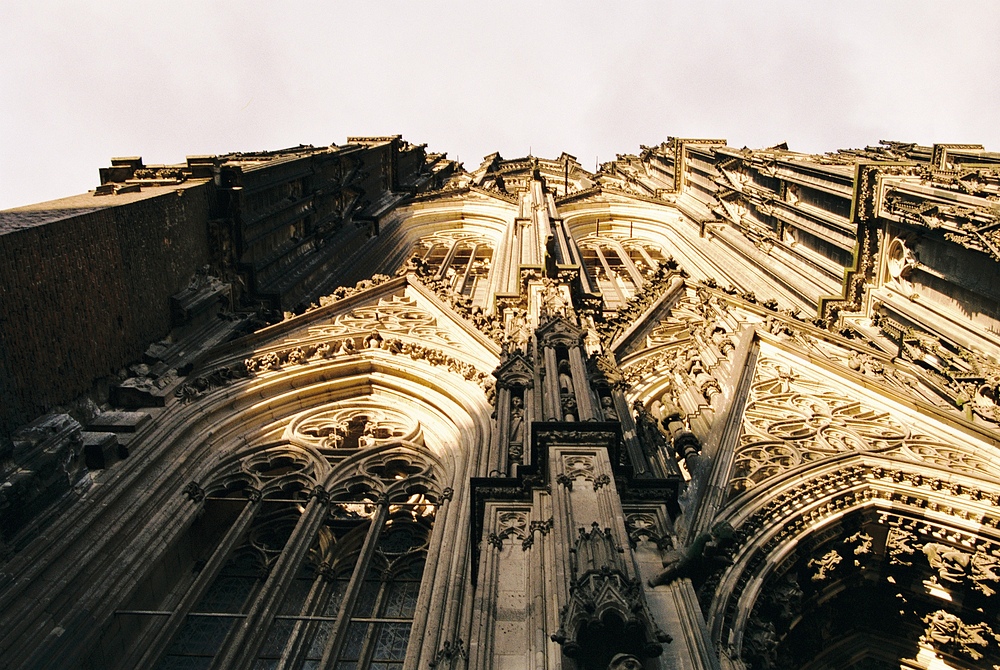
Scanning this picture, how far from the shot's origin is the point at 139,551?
35.7 ft

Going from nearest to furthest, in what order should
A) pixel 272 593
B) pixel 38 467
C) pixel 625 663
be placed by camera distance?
1. pixel 625 663
2. pixel 272 593
3. pixel 38 467

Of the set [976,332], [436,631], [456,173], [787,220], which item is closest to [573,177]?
[456,173]

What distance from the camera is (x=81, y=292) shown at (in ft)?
43.8

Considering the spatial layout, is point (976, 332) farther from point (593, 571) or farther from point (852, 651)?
point (593, 571)

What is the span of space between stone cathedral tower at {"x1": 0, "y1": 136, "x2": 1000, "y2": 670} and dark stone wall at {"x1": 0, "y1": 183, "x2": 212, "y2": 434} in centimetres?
6

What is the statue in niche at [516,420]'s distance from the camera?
10133mm

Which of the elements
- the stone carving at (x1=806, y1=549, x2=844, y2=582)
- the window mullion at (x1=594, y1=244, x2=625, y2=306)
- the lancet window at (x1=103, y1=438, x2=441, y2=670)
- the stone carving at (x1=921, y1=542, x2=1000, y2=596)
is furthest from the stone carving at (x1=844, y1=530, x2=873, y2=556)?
the window mullion at (x1=594, y1=244, x2=625, y2=306)

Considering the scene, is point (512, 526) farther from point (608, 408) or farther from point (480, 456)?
point (480, 456)

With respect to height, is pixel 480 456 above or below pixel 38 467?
above

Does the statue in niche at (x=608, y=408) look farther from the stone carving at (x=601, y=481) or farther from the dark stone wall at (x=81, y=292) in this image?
the dark stone wall at (x=81, y=292)

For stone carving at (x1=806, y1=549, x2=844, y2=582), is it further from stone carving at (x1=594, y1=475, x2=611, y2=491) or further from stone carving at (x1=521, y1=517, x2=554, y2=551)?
stone carving at (x1=521, y1=517, x2=554, y2=551)

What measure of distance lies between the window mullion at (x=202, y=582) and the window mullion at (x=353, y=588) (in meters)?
1.66

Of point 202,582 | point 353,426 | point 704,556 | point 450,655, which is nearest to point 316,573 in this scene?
point 202,582

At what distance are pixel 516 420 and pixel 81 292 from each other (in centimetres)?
726
